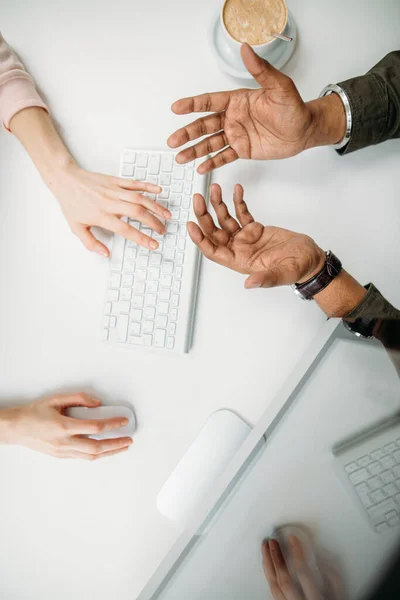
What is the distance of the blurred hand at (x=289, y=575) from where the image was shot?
483 mm

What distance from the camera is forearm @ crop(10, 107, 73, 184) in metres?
0.74

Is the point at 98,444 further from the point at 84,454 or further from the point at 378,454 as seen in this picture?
the point at 378,454

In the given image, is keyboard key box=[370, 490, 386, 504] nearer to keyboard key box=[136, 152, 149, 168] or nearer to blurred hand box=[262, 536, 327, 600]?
blurred hand box=[262, 536, 327, 600]

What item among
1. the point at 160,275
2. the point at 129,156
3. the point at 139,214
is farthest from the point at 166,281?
the point at 129,156

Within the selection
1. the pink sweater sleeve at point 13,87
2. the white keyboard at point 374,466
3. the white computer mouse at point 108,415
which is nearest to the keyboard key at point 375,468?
the white keyboard at point 374,466

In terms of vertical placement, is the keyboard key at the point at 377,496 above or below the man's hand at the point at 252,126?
below

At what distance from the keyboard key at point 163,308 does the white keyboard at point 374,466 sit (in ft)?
1.06

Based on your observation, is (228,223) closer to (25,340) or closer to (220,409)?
(220,409)

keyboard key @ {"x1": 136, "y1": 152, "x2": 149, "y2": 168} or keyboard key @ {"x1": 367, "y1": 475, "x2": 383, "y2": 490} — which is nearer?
keyboard key @ {"x1": 367, "y1": 475, "x2": 383, "y2": 490}

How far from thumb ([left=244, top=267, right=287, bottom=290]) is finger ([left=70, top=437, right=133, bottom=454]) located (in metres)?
0.34

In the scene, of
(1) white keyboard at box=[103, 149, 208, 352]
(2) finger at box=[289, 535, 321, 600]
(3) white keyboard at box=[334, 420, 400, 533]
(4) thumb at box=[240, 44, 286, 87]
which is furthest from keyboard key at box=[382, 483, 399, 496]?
(4) thumb at box=[240, 44, 286, 87]

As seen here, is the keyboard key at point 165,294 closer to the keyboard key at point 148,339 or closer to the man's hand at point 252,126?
the keyboard key at point 148,339

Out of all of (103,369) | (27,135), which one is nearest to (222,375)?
(103,369)

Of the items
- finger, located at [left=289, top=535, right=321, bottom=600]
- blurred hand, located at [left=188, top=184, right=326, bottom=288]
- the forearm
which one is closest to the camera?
finger, located at [left=289, top=535, right=321, bottom=600]
